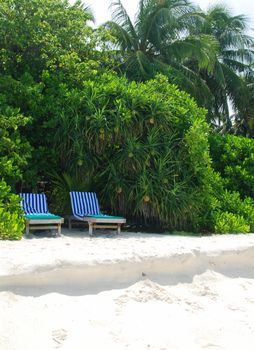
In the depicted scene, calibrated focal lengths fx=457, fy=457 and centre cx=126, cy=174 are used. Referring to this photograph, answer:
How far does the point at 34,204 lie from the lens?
9.48m

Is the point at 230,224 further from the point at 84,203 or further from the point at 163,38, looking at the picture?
the point at 163,38

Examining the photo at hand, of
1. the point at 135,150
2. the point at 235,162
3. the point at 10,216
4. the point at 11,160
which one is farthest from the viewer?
the point at 235,162

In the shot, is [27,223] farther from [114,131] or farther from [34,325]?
[34,325]

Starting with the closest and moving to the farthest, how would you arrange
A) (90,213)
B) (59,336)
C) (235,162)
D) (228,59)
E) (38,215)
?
1. (59,336)
2. (38,215)
3. (90,213)
4. (235,162)
5. (228,59)

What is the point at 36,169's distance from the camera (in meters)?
10.5

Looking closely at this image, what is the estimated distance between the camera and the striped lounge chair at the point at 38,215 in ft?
27.8

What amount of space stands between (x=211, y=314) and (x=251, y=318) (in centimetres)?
50

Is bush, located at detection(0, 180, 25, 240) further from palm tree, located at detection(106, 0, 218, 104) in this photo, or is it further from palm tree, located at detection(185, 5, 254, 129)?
palm tree, located at detection(185, 5, 254, 129)

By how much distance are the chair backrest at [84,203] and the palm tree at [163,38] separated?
7.59 metres

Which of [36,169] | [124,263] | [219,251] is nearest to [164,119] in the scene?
[36,169]

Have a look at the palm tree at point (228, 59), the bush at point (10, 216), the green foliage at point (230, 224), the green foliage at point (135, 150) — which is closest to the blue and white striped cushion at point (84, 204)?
the green foliage at point (135, 150)

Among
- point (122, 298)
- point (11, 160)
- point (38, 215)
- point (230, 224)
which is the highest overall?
point (11, 160)

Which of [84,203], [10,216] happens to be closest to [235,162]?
[84,203]

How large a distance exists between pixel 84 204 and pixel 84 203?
3 cm
